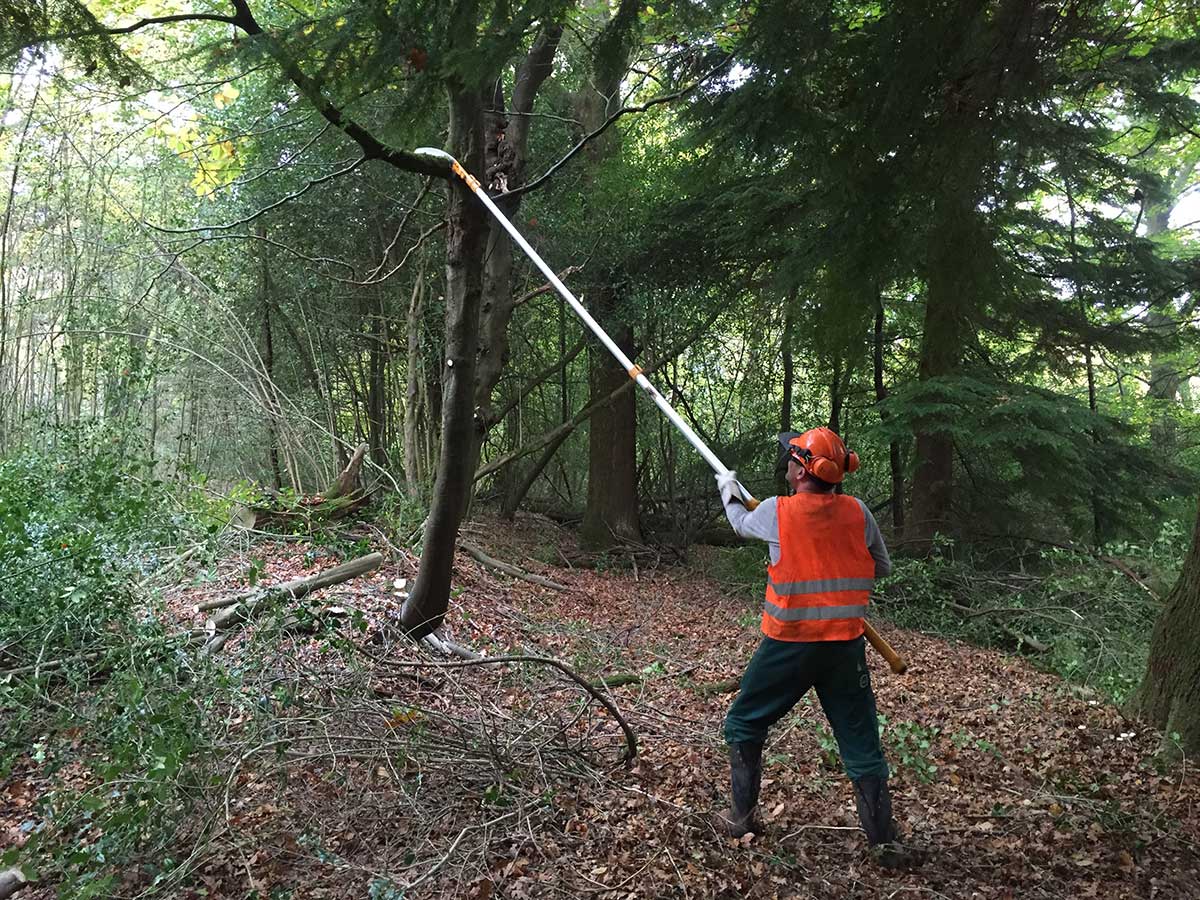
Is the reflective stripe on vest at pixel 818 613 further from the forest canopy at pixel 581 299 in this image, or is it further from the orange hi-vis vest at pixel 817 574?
the forest canopy at pixel 581 299

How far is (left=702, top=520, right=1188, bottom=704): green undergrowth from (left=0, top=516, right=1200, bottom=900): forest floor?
2.30ft

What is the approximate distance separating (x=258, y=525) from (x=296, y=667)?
309 cm

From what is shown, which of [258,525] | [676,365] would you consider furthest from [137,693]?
[676,365]

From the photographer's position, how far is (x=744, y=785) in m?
3.08

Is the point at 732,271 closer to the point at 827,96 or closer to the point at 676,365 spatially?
the point at 676,365

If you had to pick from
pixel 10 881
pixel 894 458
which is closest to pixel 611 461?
pixel 894 458

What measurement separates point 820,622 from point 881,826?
2.81 ft

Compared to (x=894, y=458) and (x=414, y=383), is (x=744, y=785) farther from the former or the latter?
(x=894, y=458)

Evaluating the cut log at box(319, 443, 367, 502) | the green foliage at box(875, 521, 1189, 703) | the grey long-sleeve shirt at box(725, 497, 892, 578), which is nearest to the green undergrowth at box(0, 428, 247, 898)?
the cut log at box(319, 443, 367, 502)

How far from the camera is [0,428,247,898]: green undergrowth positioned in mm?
2658

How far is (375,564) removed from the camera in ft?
18.8

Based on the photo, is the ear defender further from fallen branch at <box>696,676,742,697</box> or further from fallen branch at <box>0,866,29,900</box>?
fallen branch at <box>0,866,29,900</box>

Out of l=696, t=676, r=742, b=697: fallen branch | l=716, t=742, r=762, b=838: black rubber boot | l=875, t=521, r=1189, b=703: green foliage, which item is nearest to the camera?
l=716, t=742, r=762, b=838: black rubber boot

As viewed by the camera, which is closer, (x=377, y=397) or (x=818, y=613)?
(x=818, y=613)
